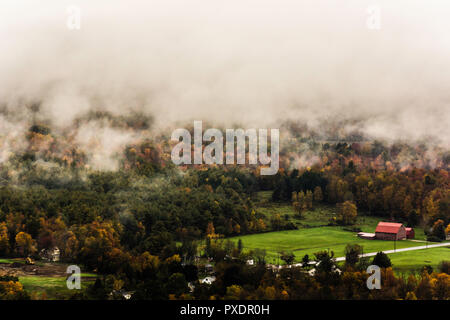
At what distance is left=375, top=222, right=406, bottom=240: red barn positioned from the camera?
80688 millimetres

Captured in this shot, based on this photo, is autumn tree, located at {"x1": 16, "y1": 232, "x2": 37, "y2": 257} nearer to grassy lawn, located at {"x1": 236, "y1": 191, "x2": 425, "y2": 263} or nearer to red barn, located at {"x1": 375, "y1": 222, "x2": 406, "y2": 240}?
grassy lawn, located at {"x1": 236, "y1": 191, "x2": 425, "y2": 263}

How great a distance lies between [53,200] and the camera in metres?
83.8

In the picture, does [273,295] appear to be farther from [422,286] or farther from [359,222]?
[359,222]

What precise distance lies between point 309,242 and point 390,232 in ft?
39.5

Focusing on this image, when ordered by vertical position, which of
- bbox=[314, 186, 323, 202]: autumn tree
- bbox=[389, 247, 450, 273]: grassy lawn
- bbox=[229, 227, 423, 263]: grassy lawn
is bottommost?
bbox=[229, 227, 423, 263]: grassy lawn

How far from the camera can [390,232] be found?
80812 millimetres

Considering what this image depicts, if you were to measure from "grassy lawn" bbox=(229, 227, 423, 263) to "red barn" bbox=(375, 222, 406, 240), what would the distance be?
145 cm

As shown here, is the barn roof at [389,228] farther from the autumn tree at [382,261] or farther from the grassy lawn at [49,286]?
the grassy lawn at [49,286]

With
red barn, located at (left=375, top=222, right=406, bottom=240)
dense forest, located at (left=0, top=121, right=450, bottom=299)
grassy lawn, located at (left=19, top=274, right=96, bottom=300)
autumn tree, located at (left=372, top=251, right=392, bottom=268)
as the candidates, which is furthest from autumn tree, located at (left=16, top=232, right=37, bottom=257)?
red barn, located at (left=375, top=222, right=406, bottom=240)

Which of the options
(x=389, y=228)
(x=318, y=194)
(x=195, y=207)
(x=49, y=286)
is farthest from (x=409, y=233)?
(x=49, y=286)

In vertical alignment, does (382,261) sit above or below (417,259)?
above

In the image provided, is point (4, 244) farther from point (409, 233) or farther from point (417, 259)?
point (409, 233)

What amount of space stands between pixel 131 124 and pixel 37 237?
6050cm
